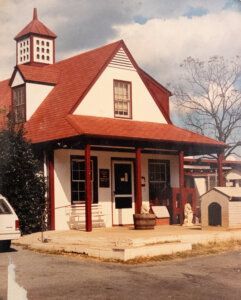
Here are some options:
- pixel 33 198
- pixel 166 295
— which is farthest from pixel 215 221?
pixel 166 295

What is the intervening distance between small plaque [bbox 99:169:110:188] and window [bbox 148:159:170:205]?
1.97 metres

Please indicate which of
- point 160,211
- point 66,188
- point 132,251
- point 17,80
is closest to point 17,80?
point 17,80

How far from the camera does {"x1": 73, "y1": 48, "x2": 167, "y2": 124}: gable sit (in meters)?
19.2

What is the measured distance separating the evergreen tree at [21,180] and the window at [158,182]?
475 cm

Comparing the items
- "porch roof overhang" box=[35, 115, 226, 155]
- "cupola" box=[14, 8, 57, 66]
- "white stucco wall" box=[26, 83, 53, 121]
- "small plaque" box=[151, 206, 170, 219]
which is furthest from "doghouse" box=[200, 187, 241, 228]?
"cupola" box=[14, 8, 57, 66]

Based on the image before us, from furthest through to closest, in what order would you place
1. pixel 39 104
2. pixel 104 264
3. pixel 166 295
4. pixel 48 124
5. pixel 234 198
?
pixel 39 104
pixel 48 124
pixel 234 198
pixel 104 264
pixel 166 295

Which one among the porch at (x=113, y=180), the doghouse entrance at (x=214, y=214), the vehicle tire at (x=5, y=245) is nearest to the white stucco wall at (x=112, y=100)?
the porch at (x=113, y=180)

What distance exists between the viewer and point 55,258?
12.3m

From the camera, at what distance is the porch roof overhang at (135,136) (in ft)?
55.5

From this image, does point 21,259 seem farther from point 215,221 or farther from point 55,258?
point 215,221

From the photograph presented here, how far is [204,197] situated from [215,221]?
0.83 meters

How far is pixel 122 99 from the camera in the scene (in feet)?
66.1

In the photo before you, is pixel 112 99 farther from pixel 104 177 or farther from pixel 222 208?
pixel 222 208

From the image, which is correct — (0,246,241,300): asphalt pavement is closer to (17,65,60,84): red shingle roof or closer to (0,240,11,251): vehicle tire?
(0,240,11,251): vehicle tire
